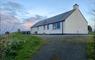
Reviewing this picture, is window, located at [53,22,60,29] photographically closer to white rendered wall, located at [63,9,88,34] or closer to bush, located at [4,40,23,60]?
white rendered wall, located at [63,9,88,34]

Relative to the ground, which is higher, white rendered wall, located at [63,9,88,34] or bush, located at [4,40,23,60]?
white rendered wall, located at [63,9,88,34]

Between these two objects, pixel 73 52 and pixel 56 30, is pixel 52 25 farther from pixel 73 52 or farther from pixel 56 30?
pixel 73 52

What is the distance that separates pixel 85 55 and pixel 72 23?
2223 centimetres

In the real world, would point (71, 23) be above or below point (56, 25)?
above

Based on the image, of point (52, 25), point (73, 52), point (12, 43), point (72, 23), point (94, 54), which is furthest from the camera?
point (52, 25)

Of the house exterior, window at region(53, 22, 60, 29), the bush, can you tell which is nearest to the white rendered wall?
the house exterior

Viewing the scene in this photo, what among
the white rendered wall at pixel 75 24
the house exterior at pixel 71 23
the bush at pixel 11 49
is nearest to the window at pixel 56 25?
the house exterior at pixel 71 23

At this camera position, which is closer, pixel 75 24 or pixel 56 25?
pixel 75 24

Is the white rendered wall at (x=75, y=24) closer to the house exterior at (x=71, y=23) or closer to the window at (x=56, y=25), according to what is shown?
the house exterior at (x=71, y=23)

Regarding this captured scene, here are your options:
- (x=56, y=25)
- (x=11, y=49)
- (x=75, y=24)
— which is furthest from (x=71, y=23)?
(x=11, y=49)

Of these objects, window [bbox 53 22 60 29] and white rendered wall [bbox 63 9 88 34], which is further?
window [bbox 53 22 60 29]

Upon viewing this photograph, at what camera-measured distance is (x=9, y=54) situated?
11078 mm

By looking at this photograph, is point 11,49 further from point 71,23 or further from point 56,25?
point 56,25

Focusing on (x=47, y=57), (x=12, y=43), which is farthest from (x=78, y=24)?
(x=47, y=57)
